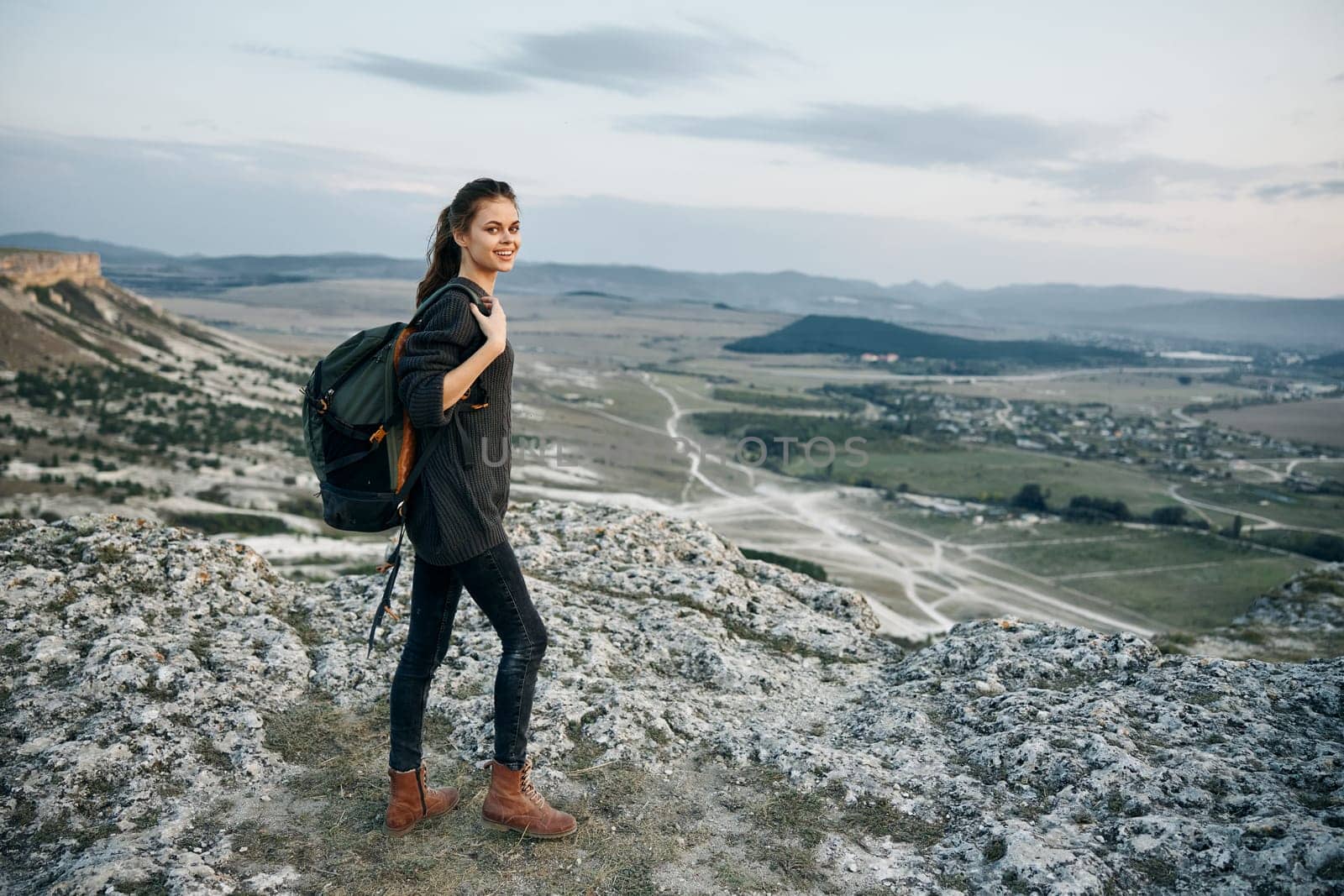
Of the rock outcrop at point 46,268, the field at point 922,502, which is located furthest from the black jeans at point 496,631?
the rock outcrop at point 46,268

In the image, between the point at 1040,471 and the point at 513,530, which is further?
the point at 1040,471

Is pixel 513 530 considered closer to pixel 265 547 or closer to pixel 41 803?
pixel 41 803

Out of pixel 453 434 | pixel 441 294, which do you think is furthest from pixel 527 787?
pixel 441 294

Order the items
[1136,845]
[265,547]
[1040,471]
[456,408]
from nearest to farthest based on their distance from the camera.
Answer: [456,408]
[1136,845]
[265,547]
[1040,471]

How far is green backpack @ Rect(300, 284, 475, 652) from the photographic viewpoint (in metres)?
4.27


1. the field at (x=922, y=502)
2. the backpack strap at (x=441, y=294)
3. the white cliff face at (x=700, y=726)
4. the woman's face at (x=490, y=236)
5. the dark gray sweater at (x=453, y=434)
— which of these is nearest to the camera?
the dark gray sweater at (x=453, y=434)

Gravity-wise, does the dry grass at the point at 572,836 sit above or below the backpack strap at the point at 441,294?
below

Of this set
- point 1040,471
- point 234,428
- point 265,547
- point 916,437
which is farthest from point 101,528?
point 916,437

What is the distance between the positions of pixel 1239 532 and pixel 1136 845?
5545cm

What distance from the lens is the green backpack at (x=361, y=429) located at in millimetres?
4266

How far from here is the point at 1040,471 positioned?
67.3 m

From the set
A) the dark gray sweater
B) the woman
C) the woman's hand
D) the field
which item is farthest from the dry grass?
the field

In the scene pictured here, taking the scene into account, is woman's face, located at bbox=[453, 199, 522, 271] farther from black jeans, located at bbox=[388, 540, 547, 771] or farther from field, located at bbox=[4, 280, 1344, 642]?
field, located at bbox=[4, 280, 1344, 642]

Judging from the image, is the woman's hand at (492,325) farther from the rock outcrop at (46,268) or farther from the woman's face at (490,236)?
the rock outcrop at (46,268)
